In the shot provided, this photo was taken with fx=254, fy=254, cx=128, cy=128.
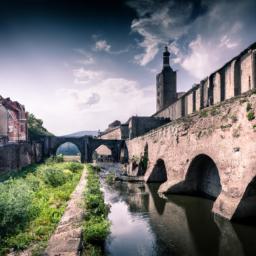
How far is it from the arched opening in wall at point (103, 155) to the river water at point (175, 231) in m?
41.4

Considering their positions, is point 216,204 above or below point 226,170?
below

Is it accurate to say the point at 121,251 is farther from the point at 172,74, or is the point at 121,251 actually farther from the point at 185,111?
the point at 172,74

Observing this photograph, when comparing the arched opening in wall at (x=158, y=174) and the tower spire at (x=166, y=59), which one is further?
the tower spire at (x=166, y=59)

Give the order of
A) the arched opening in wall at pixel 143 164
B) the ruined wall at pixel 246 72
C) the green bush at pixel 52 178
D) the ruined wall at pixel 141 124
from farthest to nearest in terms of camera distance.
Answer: the ruined wall at pixel 141 124, the arched opening in wall at pixel 143 164, the ruined wall at pixel 246 72, the green bush at pixel 52 178

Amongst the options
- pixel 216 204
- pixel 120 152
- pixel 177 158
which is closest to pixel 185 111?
pixel 120 152

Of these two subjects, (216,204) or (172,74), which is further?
(172,74)

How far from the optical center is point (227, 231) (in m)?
9.80

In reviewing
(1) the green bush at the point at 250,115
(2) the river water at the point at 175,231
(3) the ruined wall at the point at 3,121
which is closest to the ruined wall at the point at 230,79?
(2) the river water at the point at 175,231

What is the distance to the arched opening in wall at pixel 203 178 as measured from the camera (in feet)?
48.0

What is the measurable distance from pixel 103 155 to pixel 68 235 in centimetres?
5753

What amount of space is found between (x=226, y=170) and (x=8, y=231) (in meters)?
8.87

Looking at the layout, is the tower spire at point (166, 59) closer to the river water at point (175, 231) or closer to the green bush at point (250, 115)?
the river water at point (175, 231)

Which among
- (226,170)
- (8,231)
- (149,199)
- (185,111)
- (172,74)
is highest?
(172,74)

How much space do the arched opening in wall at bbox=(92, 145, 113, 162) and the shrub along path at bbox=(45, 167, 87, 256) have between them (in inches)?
1771
